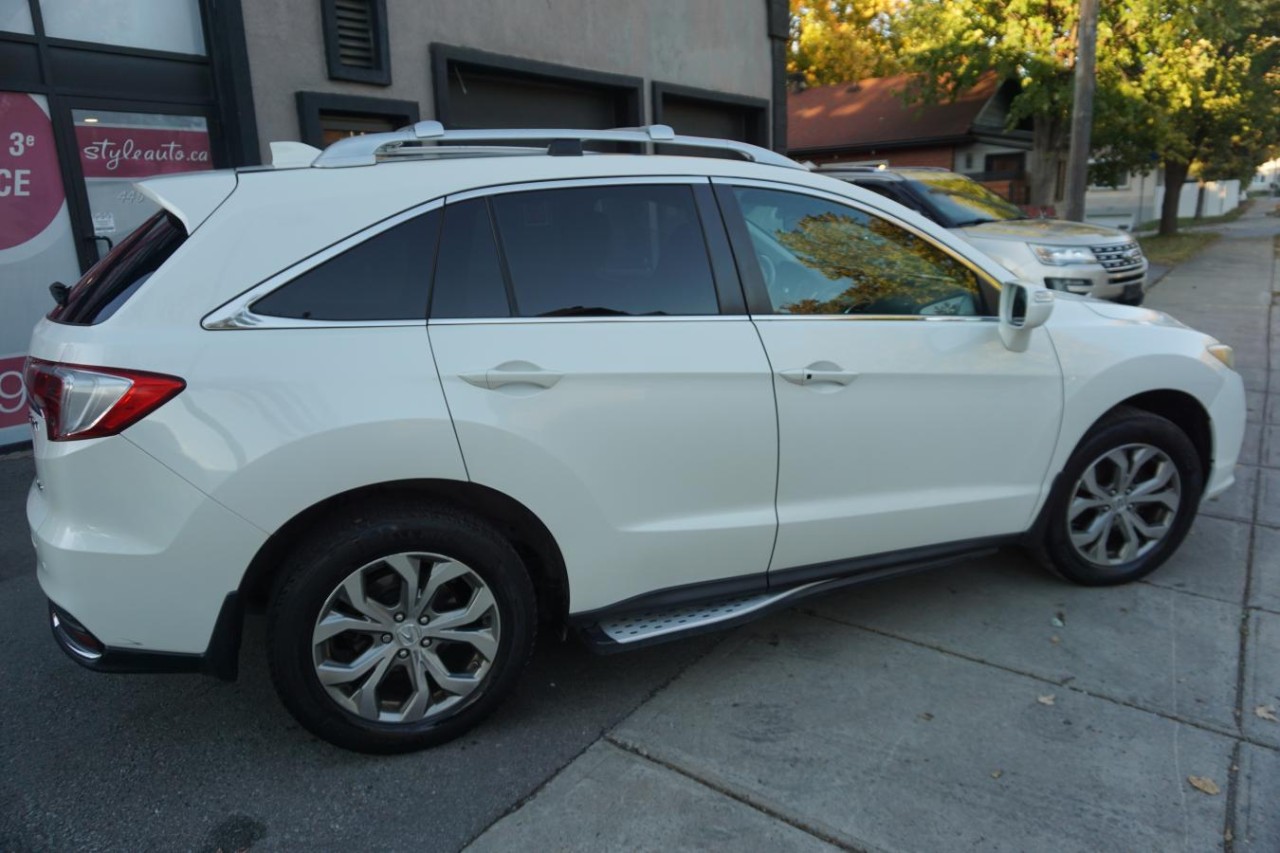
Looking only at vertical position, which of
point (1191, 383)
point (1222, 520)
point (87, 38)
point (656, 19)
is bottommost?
point (1222, 520)

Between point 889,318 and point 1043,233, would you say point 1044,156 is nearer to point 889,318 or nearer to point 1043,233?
point 1043,233

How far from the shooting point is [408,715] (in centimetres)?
288

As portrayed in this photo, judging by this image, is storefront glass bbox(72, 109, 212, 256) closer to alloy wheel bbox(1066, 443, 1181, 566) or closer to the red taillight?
the red taillight

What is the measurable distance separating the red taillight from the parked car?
25.1ft

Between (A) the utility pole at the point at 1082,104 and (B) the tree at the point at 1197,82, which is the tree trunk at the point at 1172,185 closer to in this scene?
(B) the tree at the point at 1197,82

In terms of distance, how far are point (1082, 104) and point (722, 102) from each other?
5.33m

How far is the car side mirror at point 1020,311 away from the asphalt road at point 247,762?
Answer: 1.65 metres

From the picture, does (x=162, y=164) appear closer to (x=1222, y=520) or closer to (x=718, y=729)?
(x=718, y=729)

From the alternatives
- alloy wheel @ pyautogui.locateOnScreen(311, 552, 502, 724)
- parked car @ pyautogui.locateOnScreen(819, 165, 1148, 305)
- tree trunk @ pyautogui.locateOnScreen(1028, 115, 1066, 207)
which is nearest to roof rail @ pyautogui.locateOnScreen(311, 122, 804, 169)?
alloy wheel @ pyautogui.locateOnScreen(311, 552, 502, 724)

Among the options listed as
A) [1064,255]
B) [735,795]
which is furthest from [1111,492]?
[1064,255]

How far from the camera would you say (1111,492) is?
3906 mm

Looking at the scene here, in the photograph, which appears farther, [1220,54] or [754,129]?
[1220,54]

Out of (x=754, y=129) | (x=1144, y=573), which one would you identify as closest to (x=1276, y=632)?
(x=1144, y=573)

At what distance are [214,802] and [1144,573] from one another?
3.71 metres
